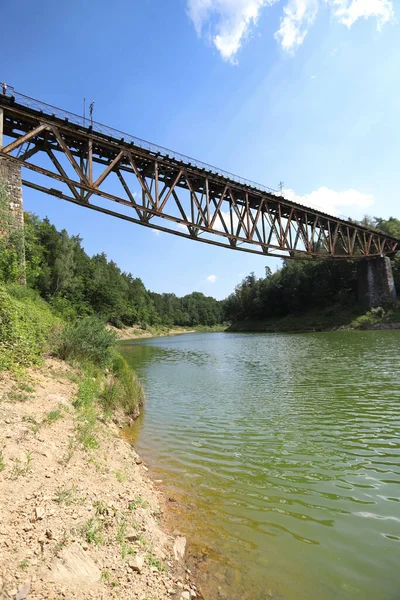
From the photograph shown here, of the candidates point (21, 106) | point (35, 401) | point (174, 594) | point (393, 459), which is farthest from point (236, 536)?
point (21, 106)

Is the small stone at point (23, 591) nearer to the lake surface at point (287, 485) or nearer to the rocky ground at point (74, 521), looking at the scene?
the rocky ground at point (74, 521)

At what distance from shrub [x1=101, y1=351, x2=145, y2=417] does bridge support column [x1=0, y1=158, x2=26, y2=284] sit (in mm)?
6774

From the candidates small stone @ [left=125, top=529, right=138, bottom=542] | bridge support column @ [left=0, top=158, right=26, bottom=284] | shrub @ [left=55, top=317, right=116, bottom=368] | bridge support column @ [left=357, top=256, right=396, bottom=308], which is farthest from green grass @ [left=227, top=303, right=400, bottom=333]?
small stone @ [left=125, top=529, right=138, bottom=542]

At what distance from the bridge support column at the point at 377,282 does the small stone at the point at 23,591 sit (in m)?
63.4

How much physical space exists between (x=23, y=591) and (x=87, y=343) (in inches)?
428

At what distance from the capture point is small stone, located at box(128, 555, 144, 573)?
133 inches

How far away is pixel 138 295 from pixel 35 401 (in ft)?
387

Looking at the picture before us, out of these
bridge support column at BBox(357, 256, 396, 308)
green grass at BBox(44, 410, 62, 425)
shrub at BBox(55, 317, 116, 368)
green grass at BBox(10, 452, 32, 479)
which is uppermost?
bridge support column at BBox(357, 256, 396, 308)

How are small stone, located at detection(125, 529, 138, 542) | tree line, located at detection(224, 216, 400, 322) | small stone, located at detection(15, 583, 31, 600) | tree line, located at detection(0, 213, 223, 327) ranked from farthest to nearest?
tree line, located at detection(224, 216, 400, 322) → tree line, located at detection(0, 213, 223, 327) → small stone, located at detection(125, 529, 138, 542) → small stone, located at detection(15, 583, 31, 600)

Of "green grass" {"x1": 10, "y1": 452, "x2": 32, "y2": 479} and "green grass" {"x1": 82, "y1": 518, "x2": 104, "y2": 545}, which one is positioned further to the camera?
"green grass" {"x1": 10, "y1": 452, "x2": 32, "y2": 479}

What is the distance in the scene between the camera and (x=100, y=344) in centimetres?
1351

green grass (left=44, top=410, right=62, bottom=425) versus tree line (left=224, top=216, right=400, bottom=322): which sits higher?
tree line (left=224, top=216, right=400, bottom=322)

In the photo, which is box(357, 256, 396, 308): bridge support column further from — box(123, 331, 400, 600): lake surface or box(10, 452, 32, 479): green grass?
box(10, 452, 32, 479): green grass

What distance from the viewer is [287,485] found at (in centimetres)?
611
